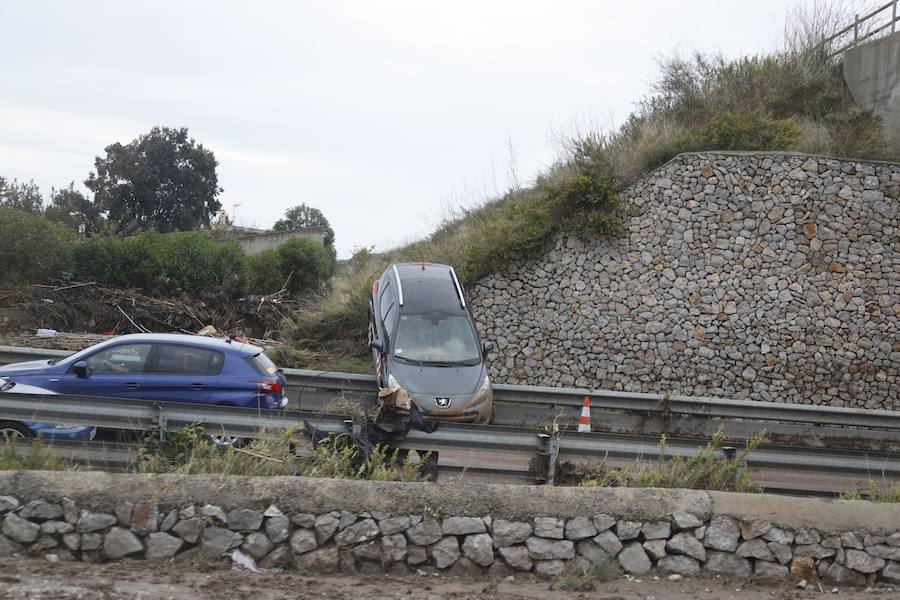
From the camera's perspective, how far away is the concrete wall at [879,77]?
2317 centimetres

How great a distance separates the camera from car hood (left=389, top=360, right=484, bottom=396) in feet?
44.0

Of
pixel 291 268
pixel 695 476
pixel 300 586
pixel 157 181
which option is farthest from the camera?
pixel 157 181

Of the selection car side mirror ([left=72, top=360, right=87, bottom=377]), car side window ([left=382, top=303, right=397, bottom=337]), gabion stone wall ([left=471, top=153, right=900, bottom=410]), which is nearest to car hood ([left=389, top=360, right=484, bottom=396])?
car side window ([left=382, top=303, right=397, bottom=337])

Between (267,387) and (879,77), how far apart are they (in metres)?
20.5

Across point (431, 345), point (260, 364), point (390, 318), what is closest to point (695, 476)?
point (260, 364)

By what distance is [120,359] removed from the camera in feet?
37.1

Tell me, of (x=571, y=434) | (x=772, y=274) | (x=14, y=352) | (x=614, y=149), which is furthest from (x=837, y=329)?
(x=14, y=352)

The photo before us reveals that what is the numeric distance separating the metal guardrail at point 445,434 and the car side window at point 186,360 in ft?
7.46

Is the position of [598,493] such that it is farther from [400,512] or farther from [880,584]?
[880,584]

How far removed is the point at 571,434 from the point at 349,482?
10.2 ft

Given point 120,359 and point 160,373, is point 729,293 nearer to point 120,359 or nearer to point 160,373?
point 160,373

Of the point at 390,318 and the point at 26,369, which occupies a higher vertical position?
the point at 390,318

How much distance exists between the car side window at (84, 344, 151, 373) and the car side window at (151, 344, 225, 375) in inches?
7.5

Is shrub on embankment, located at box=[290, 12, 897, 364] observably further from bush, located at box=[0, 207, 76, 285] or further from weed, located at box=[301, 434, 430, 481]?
weed, located at box=[301, 434, 430, 481]
